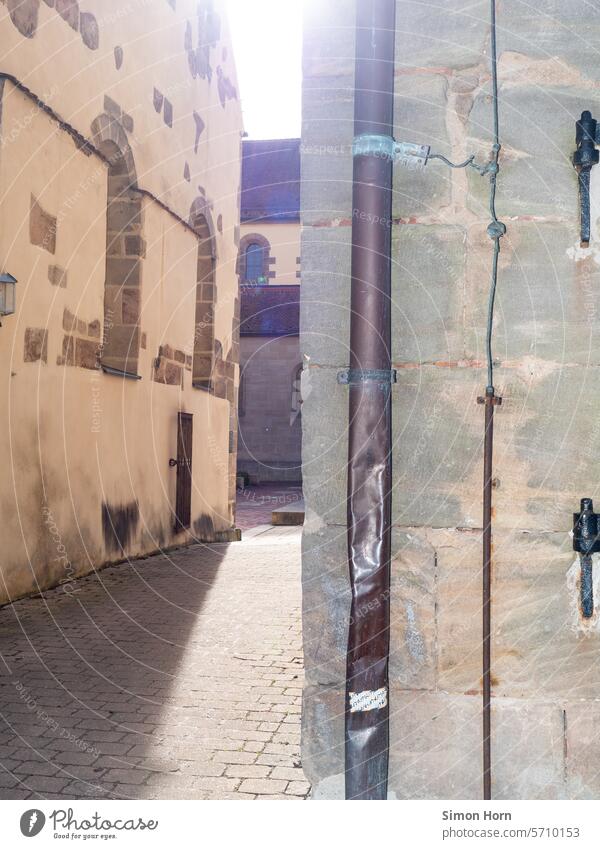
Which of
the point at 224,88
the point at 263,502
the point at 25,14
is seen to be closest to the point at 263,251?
the point at 263,502

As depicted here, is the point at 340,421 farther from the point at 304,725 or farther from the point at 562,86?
the point at 562,86

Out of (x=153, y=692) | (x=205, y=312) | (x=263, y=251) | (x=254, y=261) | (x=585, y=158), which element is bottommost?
(x=153, y=692)

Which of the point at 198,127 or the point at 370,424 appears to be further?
the point at 198,127

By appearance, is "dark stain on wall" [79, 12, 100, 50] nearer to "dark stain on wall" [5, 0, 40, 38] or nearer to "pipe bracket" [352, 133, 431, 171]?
"dark stain on wall" [5, 0, 40, 38]

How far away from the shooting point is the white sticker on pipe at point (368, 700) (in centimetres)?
238

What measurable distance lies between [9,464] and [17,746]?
Result: 3.02 metres

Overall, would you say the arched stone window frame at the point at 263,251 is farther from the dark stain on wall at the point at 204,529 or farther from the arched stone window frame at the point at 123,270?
the arched stone window frame at the point at 123,270

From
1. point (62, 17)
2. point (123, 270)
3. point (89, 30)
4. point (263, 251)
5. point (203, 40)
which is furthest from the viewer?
point (263, 251)

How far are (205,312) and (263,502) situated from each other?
939cm

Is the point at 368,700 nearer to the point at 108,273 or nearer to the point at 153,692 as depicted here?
the point at 153,692

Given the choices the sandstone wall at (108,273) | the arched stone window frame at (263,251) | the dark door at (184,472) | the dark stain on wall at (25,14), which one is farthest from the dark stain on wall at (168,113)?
the arched stone window frame at (263,251)

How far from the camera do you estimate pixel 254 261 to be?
32.0m

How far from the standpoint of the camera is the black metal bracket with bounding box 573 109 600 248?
2.39m

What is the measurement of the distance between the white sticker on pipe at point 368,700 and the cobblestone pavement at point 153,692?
28.6 inches
